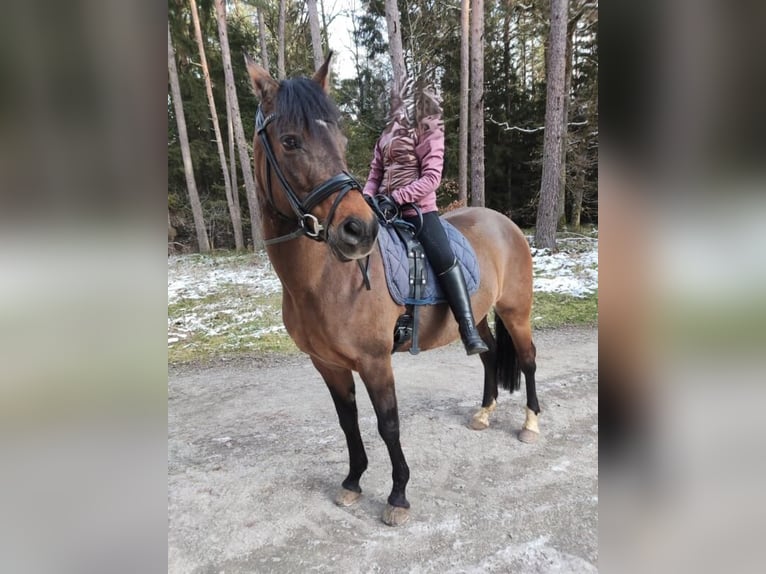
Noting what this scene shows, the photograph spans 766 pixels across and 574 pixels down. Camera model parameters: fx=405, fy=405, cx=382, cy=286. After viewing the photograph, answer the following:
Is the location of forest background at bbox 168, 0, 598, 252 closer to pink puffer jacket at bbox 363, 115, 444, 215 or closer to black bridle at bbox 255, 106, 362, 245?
pink puffer jacket at bbox 363, 115, 444, 215

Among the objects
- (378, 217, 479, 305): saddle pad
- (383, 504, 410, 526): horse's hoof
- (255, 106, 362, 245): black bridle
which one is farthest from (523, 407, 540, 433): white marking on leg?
(255, 106, 362, 245): black bridle

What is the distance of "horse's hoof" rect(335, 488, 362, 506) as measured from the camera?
268cm

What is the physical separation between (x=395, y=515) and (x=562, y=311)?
570cm

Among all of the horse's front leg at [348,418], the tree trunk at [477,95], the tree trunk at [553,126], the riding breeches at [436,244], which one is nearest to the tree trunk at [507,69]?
the tree trunk at [477,95]

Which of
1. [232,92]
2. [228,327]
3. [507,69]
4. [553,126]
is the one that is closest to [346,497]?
[228,327]

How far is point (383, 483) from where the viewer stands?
114 inches

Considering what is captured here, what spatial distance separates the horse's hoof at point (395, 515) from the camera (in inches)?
97.2

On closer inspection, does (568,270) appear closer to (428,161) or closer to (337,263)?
(428,161)

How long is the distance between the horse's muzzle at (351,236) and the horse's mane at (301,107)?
456mm

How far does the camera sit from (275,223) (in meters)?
2.06

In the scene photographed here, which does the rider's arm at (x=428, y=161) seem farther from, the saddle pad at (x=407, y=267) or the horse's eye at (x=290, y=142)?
the horse's eye at (x=290, y=142)
